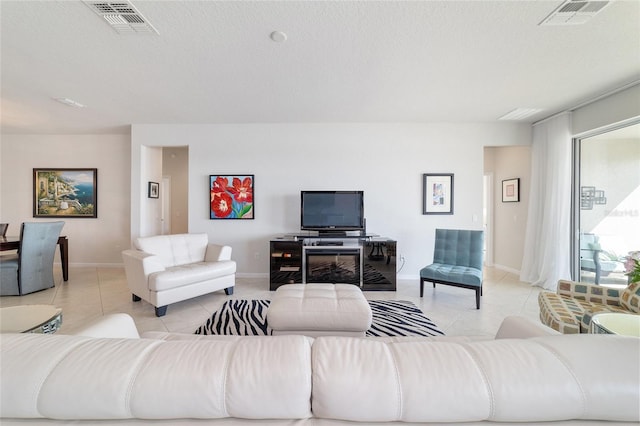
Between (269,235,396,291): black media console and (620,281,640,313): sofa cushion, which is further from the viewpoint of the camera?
(269,235,396,291): black media console

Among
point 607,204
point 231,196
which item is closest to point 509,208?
point 607,204

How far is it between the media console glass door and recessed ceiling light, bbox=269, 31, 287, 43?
2.60 m

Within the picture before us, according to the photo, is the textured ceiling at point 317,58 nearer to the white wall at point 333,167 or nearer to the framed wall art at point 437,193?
the white wall at point 333,167

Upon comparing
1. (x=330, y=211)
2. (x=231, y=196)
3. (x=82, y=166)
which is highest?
(x=82, y=166)

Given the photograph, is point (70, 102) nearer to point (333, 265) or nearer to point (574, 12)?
point (333, 265)

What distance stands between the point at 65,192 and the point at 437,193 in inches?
283

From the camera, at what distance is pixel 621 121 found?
3027 millimetres

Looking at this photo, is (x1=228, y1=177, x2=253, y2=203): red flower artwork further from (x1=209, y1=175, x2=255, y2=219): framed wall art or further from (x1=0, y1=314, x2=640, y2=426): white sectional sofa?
(x1=0, y1=314, x2=640, y2=426): white sectional sofa

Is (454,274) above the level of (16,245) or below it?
below

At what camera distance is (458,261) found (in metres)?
3.46

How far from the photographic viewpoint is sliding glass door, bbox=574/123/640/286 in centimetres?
306

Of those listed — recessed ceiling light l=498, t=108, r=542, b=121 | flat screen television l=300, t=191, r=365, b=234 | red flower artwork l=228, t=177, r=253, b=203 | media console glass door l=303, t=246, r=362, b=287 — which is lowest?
media console glass door l=303, t=246, r=362, b=287

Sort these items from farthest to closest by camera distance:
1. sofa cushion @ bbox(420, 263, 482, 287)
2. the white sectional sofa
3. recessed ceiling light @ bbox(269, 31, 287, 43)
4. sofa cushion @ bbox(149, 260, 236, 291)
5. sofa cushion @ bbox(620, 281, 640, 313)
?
sofa cushion @ bbox(420, 263, 482, 287) < sofa cushion @ bbox(149, 260, 236, 291) < recessed ceiling light @ bbox(269, 31, 287, 43) < sofa cushion @ bbox(620, 281, 640, 313) < the white sectional sofa

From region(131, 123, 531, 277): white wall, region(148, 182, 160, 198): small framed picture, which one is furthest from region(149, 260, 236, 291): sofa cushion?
region(148, 182, 160, 198): small framed picture
